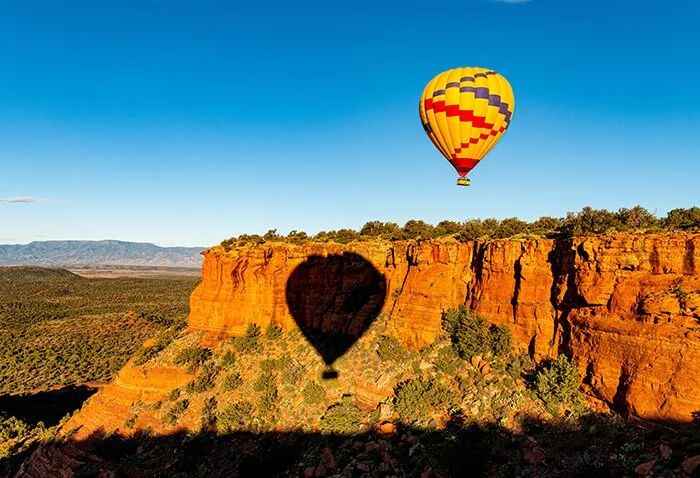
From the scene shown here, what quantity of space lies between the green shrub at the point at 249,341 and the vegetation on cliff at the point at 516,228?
721 cm

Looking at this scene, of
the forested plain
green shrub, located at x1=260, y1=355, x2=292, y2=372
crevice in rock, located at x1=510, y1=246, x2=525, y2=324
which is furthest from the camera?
the forested plain

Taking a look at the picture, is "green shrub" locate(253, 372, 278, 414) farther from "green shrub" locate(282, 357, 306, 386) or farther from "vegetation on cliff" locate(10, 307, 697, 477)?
"green shrub" locate(282, 357, 306, 386)

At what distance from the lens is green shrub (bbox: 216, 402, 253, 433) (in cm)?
2341

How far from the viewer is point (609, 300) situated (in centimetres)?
1736

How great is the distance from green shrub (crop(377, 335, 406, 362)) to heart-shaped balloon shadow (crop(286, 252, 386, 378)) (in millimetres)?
2229

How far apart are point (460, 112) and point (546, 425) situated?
51.1 ft

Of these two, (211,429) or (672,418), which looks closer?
(672,418)

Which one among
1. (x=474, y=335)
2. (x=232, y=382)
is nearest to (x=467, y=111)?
(x=474, y=335)

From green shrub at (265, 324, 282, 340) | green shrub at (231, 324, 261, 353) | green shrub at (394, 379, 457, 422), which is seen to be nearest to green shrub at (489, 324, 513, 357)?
green shrub at (394, 379, 457, 422)

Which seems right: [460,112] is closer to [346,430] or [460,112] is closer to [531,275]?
[531,275]

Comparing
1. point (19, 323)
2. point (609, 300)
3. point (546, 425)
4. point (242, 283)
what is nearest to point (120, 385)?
point (242, 283)

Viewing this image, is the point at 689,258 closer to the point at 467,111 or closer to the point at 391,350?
the point at 467,111

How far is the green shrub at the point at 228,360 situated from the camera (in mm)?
28016

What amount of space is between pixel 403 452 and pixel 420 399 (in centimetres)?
291
